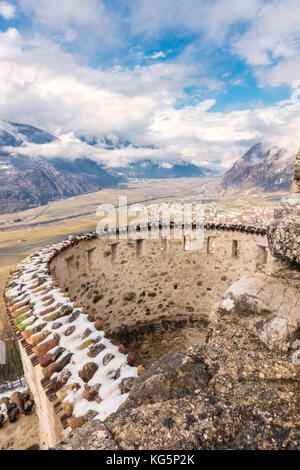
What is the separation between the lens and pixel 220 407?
200 cm

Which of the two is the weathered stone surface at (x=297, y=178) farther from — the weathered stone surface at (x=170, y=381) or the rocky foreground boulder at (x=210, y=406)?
the weathered stone surface at (x=170, y=381)

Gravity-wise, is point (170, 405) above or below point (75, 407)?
above

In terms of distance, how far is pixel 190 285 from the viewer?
1123 cm

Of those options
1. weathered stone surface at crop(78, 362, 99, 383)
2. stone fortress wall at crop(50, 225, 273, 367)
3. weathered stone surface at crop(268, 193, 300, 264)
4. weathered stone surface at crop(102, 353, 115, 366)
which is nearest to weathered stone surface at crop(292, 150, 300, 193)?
weathered stone surface at crop(268, 193, 300, 264)

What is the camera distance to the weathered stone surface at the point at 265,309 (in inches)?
109

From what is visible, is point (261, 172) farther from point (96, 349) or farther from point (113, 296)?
point (96, 349)

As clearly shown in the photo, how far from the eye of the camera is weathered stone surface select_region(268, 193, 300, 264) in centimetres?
361

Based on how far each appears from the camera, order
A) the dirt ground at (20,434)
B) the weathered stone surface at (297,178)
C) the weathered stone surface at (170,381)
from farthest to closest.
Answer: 1. the dirt ground at (20,434)
2. the weathered stone surface at (297,178)
3. the weathered stone surface at (170,381)

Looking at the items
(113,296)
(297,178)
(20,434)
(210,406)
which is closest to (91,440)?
(210,406)

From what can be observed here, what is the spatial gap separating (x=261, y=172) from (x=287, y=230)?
12493cm

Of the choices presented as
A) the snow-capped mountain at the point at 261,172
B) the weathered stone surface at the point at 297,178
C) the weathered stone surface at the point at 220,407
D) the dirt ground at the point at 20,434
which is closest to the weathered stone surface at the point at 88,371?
the weathered stone surface at the point at 220,407
